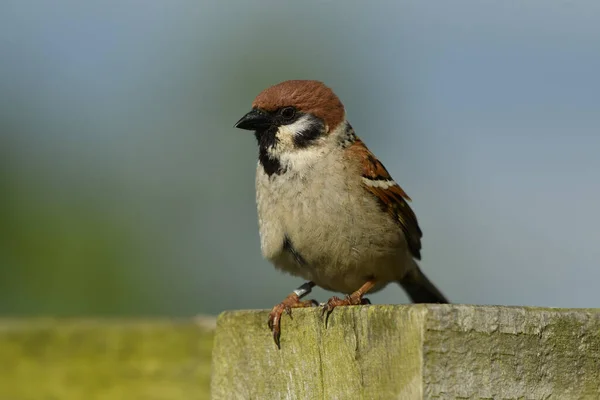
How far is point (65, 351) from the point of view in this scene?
3070 millimetres

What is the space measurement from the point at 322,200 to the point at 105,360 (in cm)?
131

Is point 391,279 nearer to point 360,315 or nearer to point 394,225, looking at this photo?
point 394,225

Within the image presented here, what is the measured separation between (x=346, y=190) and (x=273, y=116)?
1.99 ft

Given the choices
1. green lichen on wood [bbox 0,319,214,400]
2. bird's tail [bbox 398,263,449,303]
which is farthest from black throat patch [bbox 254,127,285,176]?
green lichen on wood [bbox 0,319,214,400]

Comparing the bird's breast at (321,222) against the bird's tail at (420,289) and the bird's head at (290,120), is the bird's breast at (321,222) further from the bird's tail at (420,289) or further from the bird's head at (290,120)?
the bird's tail at (420,289)

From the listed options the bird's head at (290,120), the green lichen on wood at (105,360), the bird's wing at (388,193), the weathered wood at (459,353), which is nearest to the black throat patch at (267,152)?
the bird's head at (290,120)

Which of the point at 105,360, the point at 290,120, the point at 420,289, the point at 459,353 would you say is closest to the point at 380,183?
the point at 290,120

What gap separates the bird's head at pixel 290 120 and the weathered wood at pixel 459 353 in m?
2.35

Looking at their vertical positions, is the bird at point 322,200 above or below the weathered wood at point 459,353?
above

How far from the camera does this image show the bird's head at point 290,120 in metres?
4.27

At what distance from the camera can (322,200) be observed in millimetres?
3914

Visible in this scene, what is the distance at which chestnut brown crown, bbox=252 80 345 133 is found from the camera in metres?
4.32

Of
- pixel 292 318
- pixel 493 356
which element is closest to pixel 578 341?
pixel 493 356

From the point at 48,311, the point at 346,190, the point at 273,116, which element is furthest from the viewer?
the point at 48,311
